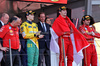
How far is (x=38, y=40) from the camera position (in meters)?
6.21

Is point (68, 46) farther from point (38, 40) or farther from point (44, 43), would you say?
point (38, 40)

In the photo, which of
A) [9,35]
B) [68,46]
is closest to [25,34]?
[9,35]

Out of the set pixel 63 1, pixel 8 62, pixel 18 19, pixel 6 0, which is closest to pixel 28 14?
pixel 18 19

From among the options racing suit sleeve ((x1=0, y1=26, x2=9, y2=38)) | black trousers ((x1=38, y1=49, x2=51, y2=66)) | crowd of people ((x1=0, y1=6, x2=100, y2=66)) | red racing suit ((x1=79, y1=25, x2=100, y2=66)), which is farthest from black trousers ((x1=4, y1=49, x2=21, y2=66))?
red racing suit ((x1=79, y1=25, x2=100, y2=66))

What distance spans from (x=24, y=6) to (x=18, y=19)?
8.83ft

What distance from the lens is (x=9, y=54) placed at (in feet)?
17.9

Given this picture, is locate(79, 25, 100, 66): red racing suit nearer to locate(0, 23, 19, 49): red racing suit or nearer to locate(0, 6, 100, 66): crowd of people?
locate(0, 6, 100, 66): crowd of people

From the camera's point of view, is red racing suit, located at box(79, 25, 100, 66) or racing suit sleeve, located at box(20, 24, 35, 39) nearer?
racing suit sleeve, located at box(20, 24, 35, 39)

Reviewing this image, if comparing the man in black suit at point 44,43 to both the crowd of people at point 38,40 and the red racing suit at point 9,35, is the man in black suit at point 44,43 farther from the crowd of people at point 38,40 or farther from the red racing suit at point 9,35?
the red racing suit at point 9,35

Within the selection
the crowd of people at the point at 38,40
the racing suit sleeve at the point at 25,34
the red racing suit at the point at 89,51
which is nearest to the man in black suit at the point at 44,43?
the crowd of people at the point at 38,40

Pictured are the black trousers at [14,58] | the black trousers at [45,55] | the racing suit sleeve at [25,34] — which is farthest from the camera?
the black trousers at [45,55]

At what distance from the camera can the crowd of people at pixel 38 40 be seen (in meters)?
5.56

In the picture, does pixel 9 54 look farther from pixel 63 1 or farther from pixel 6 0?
pixel 63 1

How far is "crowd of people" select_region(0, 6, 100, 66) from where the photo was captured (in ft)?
18.2
